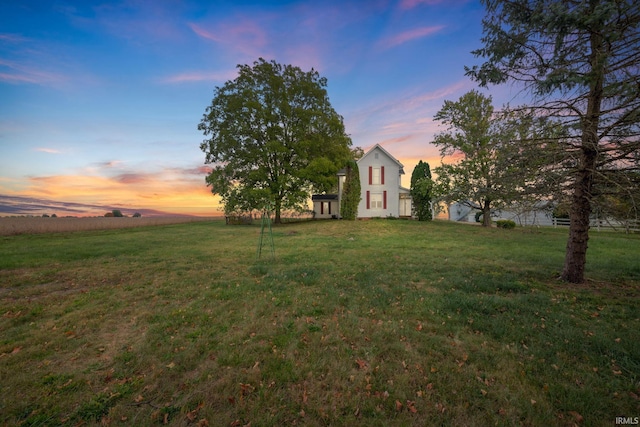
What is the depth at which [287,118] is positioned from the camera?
27.9 m

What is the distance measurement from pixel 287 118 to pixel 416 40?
697 inches

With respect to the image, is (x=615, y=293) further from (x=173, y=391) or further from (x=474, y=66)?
(x=173, y=391)

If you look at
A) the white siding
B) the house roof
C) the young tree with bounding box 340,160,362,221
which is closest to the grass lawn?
the young tree with bounding box 340,160,362,221

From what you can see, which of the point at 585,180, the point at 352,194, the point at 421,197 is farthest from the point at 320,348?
the point at 421,197

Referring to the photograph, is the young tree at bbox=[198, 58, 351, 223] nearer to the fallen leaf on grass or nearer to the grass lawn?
the grass lawn

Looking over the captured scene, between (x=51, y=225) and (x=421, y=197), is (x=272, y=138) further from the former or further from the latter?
(x=51, y=225)

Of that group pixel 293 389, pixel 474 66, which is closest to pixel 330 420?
pixel 293 389

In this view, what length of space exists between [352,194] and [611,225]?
20846mm

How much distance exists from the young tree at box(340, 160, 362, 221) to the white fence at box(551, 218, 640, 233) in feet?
57.2

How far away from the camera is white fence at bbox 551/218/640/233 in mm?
6898

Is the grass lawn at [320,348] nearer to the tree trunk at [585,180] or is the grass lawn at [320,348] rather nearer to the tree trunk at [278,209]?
the tree trunk at [585,180]

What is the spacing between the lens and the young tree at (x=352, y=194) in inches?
1061

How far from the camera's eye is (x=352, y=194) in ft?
88.6

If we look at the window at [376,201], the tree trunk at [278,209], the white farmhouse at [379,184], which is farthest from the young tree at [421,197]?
the tree trunk at [278,209]
